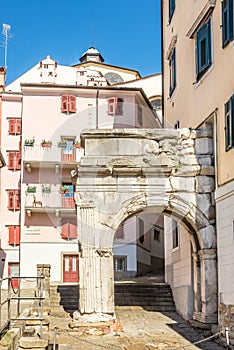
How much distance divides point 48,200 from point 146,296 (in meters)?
14.7

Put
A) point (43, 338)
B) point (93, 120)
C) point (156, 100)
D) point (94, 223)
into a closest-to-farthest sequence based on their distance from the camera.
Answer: point (43, 338)
point (94, 223)
point (93, 120)
point (156, 100)

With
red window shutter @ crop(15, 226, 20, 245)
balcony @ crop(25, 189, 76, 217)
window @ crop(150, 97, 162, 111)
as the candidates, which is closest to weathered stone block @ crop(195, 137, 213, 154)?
balcony @ crop(25, 189, 76, 217)

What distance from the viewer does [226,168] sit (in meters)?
15.3

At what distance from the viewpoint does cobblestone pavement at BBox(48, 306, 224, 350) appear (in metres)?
14.2

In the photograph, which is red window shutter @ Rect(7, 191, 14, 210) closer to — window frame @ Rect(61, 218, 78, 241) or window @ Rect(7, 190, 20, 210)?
window @ Rect(7, 190, 20, 210)

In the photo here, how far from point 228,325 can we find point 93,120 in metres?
23.2

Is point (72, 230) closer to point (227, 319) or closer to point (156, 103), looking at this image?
point (156, 103)

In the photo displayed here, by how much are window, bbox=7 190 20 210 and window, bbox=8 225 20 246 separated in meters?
1.22

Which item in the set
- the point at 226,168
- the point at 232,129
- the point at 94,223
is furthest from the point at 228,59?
the point at 94,223

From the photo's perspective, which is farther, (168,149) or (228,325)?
(168,149)

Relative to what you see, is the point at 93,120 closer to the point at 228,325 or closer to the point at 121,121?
the point at 121,121

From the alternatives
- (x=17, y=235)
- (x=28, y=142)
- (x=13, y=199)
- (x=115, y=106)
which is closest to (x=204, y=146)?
(x=28, y=142)

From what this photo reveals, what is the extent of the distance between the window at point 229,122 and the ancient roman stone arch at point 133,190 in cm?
180

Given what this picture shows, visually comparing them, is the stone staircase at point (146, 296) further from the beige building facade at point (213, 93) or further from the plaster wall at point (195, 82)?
the plaster wall at point (195, 82)
